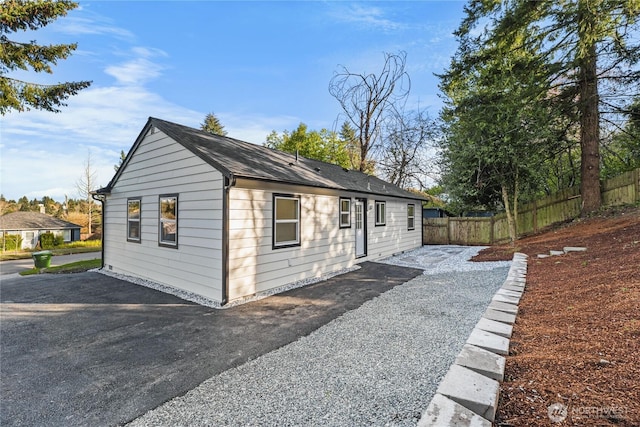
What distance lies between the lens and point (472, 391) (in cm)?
202

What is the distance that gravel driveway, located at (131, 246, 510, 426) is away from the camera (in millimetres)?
2223

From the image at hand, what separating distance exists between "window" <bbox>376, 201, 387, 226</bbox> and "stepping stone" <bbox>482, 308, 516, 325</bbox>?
6762 millimetres

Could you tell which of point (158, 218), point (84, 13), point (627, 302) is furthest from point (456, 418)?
point (84, 13)

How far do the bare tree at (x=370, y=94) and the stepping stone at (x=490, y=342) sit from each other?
618 inches

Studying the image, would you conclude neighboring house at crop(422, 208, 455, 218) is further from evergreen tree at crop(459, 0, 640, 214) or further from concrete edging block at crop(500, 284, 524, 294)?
concrete edging block at crop(500, 284, 524, 294)

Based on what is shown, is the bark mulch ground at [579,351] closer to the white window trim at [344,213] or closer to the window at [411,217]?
the white window trim at [344,213]

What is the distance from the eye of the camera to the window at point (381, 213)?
10602 mm

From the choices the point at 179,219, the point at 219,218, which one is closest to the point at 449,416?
the point at 219,218

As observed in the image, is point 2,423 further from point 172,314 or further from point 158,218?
point 158,218

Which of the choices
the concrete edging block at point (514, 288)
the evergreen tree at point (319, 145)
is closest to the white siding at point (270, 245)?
the concrete edging block at point (514, 288)

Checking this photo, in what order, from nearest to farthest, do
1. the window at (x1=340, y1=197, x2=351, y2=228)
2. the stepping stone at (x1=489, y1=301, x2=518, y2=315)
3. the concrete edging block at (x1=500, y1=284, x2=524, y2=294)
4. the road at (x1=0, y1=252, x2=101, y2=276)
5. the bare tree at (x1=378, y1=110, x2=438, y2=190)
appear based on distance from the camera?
the stepping stone at (x1=489, y1=301, x2=518, y2=315) → the concrete edging block at (x1=500, y1=284, x2=524, y2=294) → the window at (x1=340, y1=197, x2=351, y2=228) → the road at (x1=0, y1=252, x2=101, y2=276) → the bare tree at (x1=378, y1=110, x2=438, y2=190)

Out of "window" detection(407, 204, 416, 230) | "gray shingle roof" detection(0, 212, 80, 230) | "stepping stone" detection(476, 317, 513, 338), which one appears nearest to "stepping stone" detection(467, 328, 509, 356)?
"stepping stone" detection(476, 317, 513, 338)

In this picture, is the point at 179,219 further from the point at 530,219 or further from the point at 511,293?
the point at 530,219

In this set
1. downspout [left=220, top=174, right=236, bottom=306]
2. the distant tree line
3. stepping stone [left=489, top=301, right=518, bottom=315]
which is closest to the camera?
stepping stone [left=489, top=301, right=518, bottom=315]
